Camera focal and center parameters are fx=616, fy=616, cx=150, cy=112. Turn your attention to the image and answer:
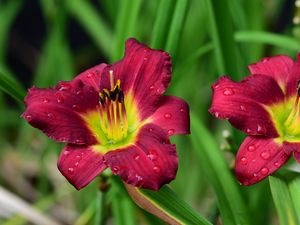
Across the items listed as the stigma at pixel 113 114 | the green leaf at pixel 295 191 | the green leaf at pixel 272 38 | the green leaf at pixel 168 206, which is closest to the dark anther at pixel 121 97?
the stigma at pixel 113 114

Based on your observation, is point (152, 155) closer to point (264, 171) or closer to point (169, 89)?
point (264, 171)

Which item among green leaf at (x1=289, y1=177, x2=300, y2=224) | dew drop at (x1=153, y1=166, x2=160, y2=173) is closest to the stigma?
dew drop at (x1=153, y1=166, x2=160, y2=173)

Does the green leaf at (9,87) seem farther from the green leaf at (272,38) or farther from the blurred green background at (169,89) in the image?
the green leaf at (272,38)

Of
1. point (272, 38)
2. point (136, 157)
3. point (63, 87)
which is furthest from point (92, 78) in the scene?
point (272, 38)

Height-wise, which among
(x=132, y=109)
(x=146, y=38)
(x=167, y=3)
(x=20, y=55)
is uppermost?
(x=167, y=3)

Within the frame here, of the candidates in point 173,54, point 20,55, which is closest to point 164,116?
point 173,54

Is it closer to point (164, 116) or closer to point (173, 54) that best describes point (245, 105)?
point (164, 116)

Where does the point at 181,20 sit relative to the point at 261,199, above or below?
above
